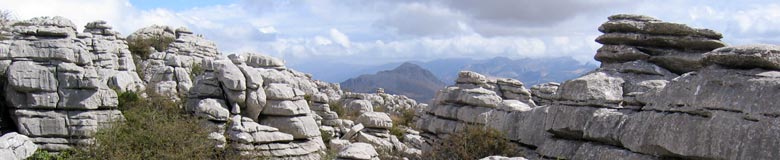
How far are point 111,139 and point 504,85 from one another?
78.3 ft

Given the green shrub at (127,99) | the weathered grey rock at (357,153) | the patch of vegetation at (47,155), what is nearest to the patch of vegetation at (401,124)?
the green shrub at (127,99)

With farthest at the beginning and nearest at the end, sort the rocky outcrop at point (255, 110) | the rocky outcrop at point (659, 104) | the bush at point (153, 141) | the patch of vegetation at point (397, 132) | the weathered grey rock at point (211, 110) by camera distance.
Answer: the patch of vegetation at point (397, 132), the weathered grey rock at point (211, 110), the rocky outcrop at point (255, 110), the bush at point (153, 141), the rocky outcrop at point (659, 104)

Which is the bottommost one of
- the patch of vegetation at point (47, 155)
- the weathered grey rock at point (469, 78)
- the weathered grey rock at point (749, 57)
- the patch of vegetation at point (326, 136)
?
the patch of vegetation at point (326, 136)

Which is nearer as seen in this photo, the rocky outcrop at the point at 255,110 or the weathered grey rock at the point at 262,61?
the rocky outcrop at the point at 255,110

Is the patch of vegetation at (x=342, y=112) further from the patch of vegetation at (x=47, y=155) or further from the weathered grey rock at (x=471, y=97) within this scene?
the patch of vegetation at (x=47, y=155)

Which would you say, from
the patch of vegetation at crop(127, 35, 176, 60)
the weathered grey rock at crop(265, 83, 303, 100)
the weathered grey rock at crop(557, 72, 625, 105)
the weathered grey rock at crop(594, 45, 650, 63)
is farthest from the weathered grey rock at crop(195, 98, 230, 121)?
the patch of vegetation at crop(127, 35, 176, 60)

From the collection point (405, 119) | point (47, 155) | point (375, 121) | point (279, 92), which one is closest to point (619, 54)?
point (279, 92)

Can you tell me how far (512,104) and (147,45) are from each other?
40417mm

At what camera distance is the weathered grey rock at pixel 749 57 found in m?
15.1

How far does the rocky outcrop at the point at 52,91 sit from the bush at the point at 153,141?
1.05 m

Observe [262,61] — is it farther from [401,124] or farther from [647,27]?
[647,27]

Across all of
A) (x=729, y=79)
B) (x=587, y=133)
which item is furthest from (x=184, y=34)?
(x=729, y=79)

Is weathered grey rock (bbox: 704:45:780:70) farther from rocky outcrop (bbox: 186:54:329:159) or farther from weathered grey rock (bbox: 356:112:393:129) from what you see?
weathered grey rock (bbox: 356:112:393:129)

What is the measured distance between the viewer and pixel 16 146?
24188 millimetres
